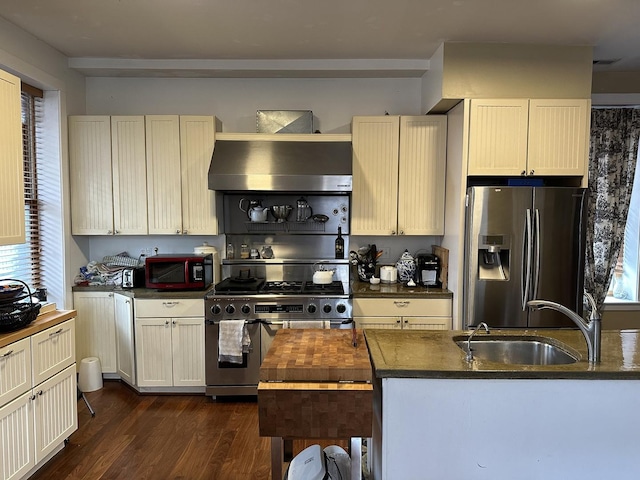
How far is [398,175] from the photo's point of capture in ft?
12.4

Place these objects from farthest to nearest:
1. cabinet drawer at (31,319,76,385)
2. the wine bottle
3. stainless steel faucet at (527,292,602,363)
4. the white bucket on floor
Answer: the wine bottle, the white bucket on floor, cabinet drawer at (31,319,76,385), stainless steel faucet at (527,292,602,363)

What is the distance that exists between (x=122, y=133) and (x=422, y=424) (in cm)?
344

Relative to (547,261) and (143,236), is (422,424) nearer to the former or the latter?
Answer: (547,261)

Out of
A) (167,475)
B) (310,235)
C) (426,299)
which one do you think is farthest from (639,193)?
(167,475)

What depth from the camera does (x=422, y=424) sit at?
5.97 feet

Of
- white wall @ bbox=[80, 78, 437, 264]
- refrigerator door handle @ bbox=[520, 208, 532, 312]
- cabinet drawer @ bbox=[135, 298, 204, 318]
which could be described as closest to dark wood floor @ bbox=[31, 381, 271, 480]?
cabinet drawer @ bbox=[135, 298, 204, 318]

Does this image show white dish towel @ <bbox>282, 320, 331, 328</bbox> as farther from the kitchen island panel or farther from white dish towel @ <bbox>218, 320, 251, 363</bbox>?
the kitchen island panel

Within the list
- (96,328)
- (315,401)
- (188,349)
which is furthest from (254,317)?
(315,401)

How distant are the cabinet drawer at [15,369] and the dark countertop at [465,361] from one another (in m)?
1.87

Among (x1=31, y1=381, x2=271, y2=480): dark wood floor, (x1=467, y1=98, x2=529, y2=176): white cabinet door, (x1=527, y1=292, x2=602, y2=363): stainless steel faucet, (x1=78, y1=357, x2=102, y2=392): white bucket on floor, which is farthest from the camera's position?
(x1=78, y1=357, x2=102, y2=392): white bucket on floor

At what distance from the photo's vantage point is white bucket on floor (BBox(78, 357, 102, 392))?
3723mm

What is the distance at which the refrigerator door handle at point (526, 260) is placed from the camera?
318 centimetres

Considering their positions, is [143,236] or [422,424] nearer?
[422,424]

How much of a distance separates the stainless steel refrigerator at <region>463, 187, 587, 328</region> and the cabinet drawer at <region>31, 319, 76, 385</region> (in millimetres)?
2869
